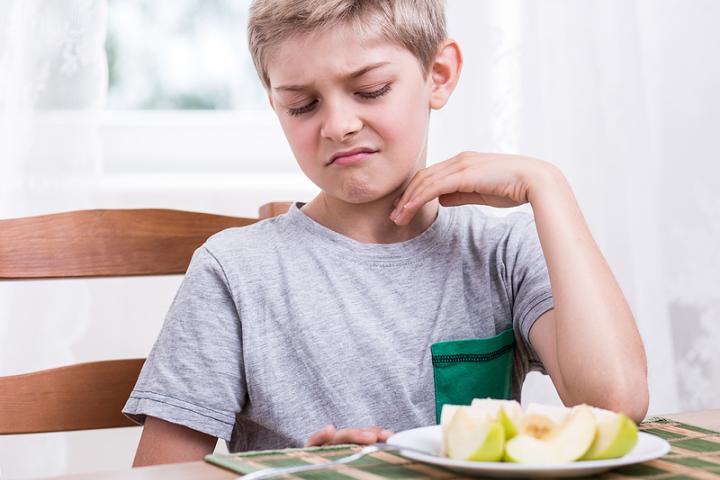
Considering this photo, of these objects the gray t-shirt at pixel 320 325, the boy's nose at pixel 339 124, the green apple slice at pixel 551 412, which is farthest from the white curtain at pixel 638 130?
the green apple slice at pixel 551 412

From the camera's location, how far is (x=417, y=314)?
3.37 feet

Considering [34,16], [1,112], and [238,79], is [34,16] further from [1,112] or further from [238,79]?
[238,79]

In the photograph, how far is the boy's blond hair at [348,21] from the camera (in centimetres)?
97

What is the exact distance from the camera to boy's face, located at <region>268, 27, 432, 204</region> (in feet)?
3.15

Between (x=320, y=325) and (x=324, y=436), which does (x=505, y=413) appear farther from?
(x=320, y=325)

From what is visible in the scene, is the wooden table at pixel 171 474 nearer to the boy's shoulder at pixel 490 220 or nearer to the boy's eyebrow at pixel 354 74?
the boy's eyebrow at pixel 354 74

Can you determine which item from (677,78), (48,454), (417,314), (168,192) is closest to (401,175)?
(417,314)

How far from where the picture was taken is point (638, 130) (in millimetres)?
1760

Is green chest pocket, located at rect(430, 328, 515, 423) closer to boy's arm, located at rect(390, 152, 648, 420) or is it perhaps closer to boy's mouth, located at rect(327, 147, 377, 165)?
boy's arm, located at rect(390, 152, 648, 420)

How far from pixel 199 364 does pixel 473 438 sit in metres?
0.47

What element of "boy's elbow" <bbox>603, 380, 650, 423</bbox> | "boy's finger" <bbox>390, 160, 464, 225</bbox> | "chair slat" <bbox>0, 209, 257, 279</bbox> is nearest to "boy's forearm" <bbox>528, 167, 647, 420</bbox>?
"boy's elbow" <bbox>603, 380, 650, 423</bbox>

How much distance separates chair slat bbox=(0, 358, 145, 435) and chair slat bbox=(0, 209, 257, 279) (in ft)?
0.38

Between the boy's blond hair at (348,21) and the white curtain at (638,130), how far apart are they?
0.65m

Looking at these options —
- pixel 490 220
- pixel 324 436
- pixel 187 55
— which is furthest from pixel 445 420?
pixel 187 55
